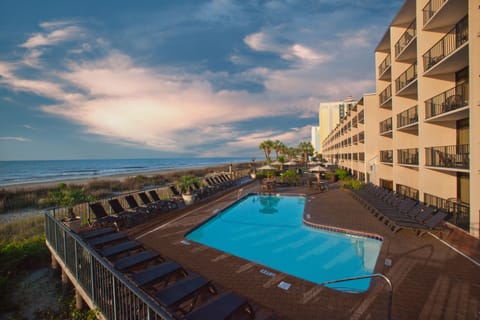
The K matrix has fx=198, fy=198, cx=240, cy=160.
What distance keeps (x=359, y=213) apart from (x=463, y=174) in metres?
4.79

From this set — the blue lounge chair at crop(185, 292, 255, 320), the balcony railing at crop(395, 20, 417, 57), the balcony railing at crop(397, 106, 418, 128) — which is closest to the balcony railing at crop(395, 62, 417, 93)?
the balcony railing at crop(395, 20, 417, 57)

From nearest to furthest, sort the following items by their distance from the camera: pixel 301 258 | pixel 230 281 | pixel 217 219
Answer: pixel 230 281 → pixel 301 258 → pixel 217 219

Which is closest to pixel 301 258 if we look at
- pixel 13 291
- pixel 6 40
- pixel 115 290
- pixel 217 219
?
pixel 217 219

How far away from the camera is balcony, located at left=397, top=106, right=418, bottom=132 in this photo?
36.0ft

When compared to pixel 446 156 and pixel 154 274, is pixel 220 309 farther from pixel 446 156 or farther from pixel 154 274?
pixel 446 156

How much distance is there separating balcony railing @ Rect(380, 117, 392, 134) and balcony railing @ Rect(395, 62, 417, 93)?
2425mm

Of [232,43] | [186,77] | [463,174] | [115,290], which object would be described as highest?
[232,43]

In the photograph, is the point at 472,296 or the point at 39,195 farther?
the point at 39,195

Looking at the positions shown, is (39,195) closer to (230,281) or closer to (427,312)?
(230,281)

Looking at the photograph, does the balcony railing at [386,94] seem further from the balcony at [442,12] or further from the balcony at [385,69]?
the balcony at [442,12]

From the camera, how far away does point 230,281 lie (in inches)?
167

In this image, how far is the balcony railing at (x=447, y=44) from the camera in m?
7.89

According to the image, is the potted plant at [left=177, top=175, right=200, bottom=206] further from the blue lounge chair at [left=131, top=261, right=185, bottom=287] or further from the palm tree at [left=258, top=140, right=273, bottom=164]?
the palm tree at [left=258, top=140, right=273, bottom=164]

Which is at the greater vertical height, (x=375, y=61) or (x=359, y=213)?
(x=375, y=61)
